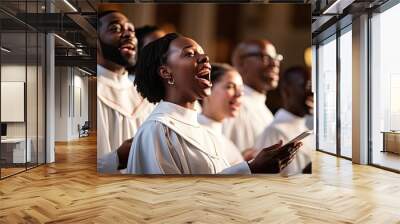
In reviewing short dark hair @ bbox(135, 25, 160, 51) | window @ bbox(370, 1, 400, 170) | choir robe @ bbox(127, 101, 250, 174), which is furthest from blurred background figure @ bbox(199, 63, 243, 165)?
window @ bbox(370, 1, 400, 170)

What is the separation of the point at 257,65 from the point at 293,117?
992 millimetres

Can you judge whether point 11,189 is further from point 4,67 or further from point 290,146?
point 290,146

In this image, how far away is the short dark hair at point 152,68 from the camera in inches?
263

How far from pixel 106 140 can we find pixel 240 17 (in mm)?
2854

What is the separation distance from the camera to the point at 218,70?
6715 mm

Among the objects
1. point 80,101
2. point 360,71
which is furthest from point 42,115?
point 80,101

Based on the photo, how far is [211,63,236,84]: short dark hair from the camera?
22.0 feet

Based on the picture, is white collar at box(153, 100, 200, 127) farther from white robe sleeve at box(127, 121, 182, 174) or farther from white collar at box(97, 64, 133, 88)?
white collar at box(97, 64, 133, 88)

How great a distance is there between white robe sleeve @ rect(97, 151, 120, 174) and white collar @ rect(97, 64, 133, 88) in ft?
3.52

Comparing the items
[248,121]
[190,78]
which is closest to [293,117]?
[248,121]

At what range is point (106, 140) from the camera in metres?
6.77

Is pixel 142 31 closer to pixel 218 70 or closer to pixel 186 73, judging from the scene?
pixel 186 73

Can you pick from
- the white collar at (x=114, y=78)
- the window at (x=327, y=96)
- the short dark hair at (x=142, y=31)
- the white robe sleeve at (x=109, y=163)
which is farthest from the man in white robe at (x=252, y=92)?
the window at (x=327, y=96)

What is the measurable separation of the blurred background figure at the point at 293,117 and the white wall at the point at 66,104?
36.8 ft
